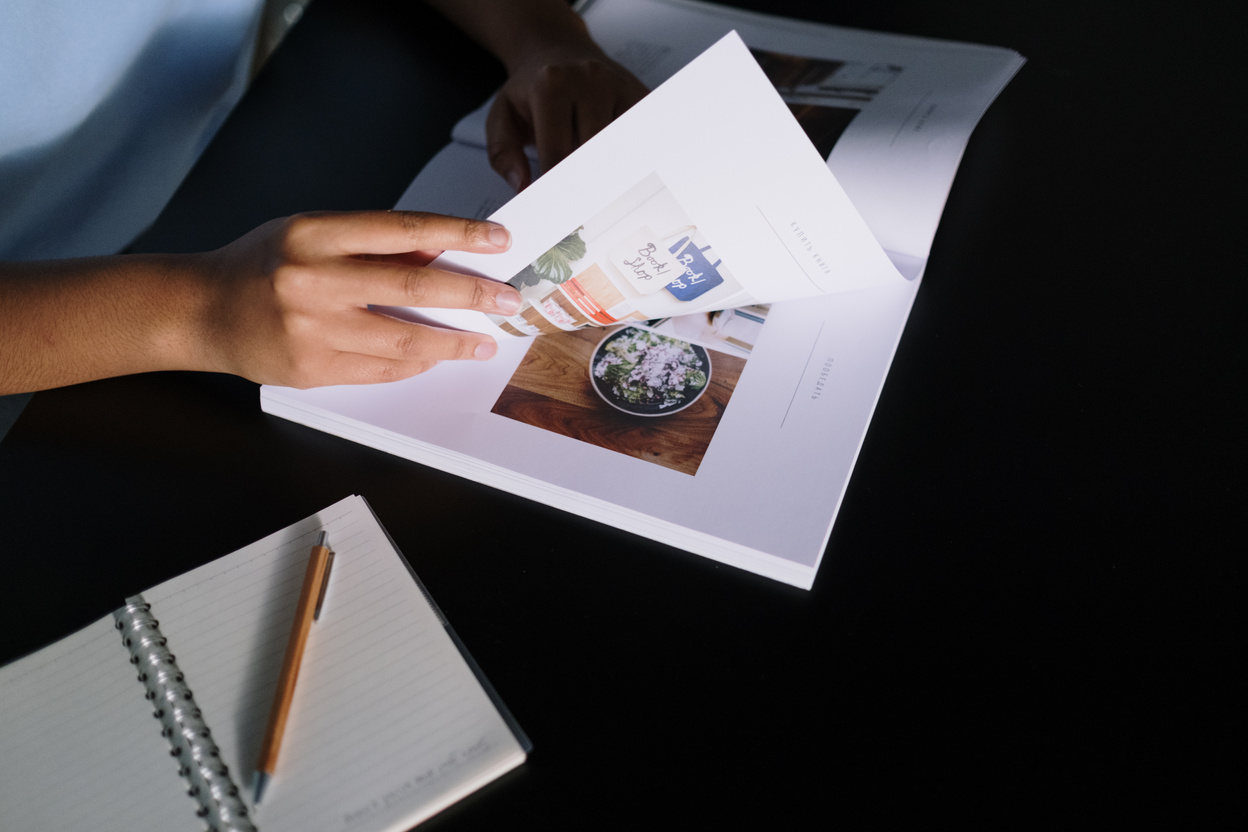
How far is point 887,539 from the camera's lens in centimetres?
50

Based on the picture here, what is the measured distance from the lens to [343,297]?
21.3 inches

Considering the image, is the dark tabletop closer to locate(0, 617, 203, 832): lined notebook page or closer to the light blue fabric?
locate(0, 617, 203, 832): lined notebook page

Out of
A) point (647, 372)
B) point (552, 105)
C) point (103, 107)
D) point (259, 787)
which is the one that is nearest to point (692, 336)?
point (647, 372)

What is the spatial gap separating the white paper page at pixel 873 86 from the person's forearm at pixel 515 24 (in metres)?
0.06

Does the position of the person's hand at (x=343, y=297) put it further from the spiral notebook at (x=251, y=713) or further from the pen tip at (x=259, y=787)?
the pen tip at (x=259, y=787)

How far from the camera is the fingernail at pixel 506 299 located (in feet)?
1.78

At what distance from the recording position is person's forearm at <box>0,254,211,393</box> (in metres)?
0.56

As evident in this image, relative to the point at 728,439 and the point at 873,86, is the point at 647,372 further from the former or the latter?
the point at 873,86

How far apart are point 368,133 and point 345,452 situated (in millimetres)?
359

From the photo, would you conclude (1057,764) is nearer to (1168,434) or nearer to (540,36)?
(1168,434)

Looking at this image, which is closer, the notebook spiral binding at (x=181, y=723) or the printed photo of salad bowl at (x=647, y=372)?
the notebook spiral binding at (x=181, y=723)

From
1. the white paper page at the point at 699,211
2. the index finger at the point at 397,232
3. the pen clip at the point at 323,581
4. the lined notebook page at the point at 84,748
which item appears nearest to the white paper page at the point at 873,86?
the white paper page at the point at 699,211

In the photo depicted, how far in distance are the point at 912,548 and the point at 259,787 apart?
39cm

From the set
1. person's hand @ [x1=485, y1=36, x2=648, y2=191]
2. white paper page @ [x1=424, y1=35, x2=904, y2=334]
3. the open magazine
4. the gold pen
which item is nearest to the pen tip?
the gold pen
